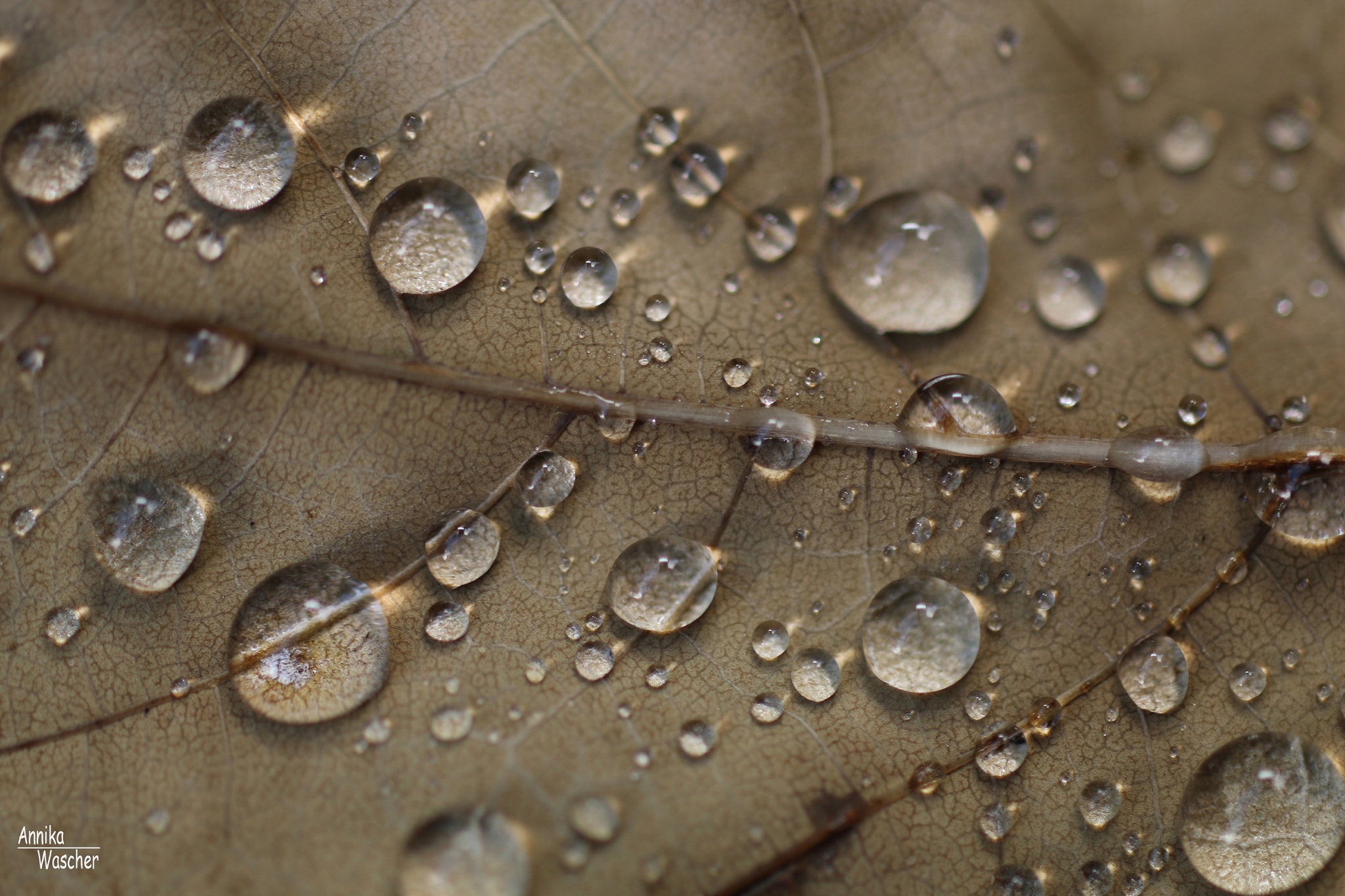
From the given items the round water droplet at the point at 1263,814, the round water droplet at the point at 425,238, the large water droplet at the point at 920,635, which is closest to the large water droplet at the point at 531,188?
the round water droplet at the point at 425,238

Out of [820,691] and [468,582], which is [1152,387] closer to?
[820,691]

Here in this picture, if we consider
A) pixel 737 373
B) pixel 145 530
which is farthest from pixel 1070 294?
pixel 145 530

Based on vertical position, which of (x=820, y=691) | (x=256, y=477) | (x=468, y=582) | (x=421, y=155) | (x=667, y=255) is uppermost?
(x=421, y=155)

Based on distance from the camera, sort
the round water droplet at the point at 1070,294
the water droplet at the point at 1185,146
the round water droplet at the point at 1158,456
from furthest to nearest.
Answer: the water droplet at the point at 1185,146 < the round water droplet at the point at 1070,294 < the round water droplet at the point at 1158,456

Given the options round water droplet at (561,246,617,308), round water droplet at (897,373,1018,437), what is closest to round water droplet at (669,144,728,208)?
round water droplet at (561,246,617,308)

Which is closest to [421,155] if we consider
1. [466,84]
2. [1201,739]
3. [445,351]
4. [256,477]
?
[466,84]

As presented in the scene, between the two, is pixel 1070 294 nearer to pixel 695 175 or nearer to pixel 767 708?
pixel 695 175

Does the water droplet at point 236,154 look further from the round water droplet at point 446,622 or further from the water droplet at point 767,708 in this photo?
the water droplet at point 767,708
